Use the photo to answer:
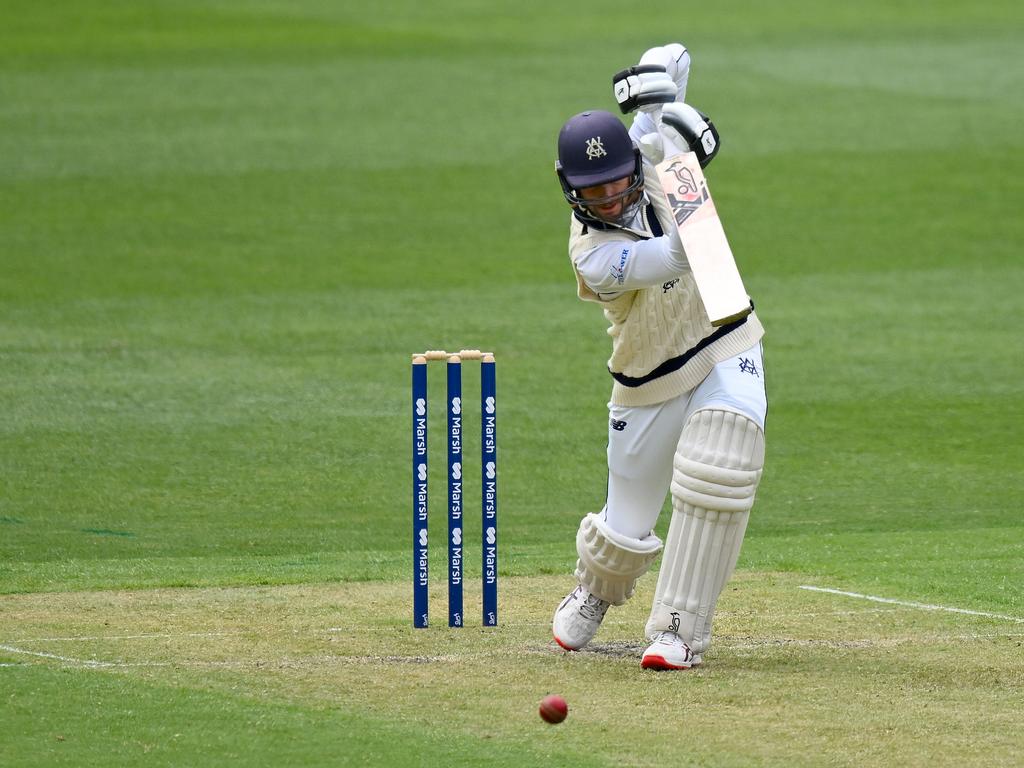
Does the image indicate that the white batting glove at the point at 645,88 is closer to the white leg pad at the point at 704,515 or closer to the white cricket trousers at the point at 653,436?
the white cricket trousers at the point at 653,436

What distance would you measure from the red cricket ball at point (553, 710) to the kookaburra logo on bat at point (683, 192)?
163 cm

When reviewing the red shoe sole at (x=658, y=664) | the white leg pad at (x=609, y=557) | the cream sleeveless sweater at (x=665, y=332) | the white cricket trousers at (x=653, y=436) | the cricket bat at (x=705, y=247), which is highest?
the cricket bat at (x=705, y=247)

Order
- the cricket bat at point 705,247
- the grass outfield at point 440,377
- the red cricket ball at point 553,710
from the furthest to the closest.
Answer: the cricket bat at point 705,247 < the grass outfield at point 440,377 < the red cricket ball at point 553,710

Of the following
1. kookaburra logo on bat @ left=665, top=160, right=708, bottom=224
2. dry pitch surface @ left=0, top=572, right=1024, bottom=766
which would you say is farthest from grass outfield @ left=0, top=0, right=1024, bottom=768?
kookaburra logo on bat @ left=665, top=160, right=708, bottom=224

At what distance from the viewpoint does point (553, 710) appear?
18.1 ft

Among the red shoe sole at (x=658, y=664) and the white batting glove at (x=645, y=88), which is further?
the white batting glove at (x=645, y=88)

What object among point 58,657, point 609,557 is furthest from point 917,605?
point 58,657

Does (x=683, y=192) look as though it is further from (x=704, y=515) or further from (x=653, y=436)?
(x=704, y=515)

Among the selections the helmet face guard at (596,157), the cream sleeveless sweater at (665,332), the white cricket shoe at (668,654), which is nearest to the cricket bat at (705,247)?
the helmet face guard at (596,157)

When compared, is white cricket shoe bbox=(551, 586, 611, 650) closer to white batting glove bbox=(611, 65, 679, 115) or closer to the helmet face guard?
the helmet face guard

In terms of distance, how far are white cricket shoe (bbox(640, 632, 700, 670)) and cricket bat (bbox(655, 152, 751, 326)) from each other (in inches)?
43.8

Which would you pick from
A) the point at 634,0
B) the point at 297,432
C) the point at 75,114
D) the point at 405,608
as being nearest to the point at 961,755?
the point at 405,608

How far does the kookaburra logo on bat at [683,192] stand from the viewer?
6.12 meters

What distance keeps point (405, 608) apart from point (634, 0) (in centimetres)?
2557
